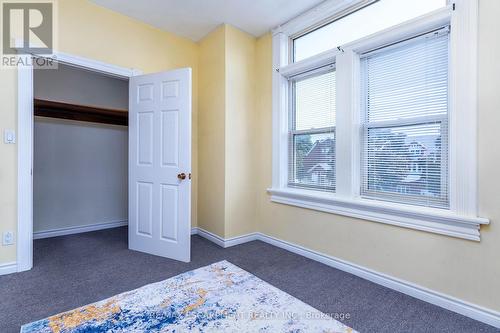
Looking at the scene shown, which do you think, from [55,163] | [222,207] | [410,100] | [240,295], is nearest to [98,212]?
[55,163]

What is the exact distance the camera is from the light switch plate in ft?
7.54

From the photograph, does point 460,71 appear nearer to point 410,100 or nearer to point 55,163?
point 410,100

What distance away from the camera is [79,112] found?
146 inches

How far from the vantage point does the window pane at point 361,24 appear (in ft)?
6.93

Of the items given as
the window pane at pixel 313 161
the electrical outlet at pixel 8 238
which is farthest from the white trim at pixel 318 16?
the electrical outlet at pixel 8 238

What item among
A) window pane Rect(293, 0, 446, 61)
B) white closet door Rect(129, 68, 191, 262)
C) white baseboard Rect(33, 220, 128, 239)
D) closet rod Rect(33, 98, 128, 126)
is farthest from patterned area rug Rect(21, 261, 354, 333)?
closet rod Rect(33, 98, 128, 126)

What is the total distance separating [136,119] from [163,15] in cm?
128

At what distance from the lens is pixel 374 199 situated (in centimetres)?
237

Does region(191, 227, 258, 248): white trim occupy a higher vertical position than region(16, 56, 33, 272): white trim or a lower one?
lower

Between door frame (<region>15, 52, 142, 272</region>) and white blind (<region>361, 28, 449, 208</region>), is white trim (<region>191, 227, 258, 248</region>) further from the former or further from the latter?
door frame (<region>15, 52, 142, 272</region>)

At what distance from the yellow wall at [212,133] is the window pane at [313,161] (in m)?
0.92

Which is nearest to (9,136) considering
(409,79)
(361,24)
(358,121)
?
(358,121)

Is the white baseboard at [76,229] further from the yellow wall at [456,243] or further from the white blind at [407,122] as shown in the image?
the white blind at [407,122]

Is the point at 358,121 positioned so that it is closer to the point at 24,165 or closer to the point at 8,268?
the point at 24,165
